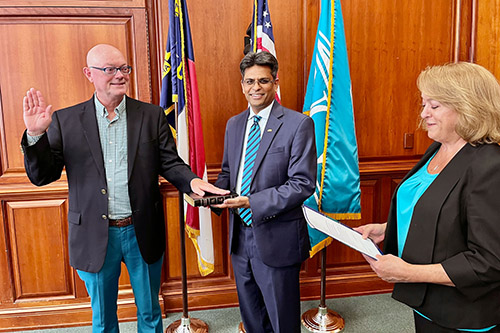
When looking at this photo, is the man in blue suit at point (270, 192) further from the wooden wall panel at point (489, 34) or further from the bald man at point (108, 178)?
the wooden wall panel at point (489, 34)

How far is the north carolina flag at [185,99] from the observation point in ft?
8.38

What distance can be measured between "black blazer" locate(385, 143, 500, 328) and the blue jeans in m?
1.38

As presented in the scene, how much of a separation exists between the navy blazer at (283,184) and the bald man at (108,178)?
9.2 inches

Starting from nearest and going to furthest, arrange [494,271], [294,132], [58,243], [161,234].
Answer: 1. [494,271]
2. [294,132]
3. [161,234]
4. [58,243]

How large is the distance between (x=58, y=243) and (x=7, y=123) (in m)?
0.91

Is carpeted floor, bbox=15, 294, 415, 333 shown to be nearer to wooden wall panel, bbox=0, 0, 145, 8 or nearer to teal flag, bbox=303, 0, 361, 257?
teal flag, bbox=303, 0, 361, 257

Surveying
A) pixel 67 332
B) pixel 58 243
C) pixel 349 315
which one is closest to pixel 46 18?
pixel 58 243

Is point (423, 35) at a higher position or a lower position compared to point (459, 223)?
higher

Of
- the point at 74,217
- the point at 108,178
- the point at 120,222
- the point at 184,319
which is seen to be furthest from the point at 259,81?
the point at 184,319

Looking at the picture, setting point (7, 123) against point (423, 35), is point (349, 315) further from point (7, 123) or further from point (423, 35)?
point (7, 123)

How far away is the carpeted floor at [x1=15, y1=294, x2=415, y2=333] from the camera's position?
2846mm

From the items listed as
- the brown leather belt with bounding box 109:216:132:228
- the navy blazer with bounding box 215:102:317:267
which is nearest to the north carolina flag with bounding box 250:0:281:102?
the navy blazer with bounding box 215:102:317:267

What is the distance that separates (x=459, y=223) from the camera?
48.0 inches

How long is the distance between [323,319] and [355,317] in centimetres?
28
